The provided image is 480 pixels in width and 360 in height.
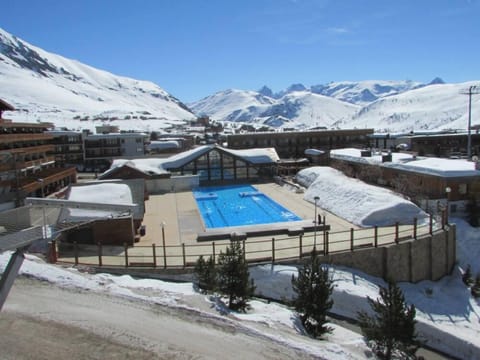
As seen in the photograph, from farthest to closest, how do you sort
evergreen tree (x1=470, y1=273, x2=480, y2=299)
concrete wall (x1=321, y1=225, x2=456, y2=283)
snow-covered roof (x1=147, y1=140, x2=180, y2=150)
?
snow-covered roof (x1=147, y1=140, x2=180, y2=150)
evergreen tree (x1=470, y1=273, x2=480, y2=299)
concrete wall (x1=321, y1=225, x2=456, y2=283)

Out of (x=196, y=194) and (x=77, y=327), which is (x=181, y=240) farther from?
(x=196, y=194)

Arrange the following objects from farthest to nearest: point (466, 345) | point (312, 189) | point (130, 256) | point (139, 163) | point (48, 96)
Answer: point (48, 96) < point (139, 163) < point (312, 189) < point (130, 256) < point (466, 345)

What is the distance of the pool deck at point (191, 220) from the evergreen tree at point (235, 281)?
729 centimetres

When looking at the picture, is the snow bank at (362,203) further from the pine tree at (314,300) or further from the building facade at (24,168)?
the building facade at (24,168)

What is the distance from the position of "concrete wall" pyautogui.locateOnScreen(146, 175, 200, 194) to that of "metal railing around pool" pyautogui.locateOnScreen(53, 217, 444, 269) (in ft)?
60.2

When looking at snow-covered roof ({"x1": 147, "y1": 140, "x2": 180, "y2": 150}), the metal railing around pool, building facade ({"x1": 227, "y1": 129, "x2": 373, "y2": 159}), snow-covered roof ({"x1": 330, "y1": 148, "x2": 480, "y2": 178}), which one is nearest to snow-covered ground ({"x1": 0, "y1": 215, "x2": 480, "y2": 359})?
the metal railing around pool

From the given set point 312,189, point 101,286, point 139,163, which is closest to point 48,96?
point 139,163

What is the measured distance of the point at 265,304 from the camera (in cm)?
1545

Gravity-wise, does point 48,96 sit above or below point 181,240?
above

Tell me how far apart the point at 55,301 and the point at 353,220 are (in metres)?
18.0

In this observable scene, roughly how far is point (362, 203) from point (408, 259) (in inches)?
256

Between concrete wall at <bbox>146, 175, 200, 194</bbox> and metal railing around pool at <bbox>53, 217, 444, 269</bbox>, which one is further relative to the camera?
concrete wall at <bbox>146, 175, 200, 194</bbox>

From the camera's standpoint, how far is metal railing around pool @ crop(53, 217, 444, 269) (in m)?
17.8

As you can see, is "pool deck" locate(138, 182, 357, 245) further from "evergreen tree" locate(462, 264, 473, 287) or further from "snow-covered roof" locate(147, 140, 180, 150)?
"snow-covered roof" locate(147, 140, 180, 150)
